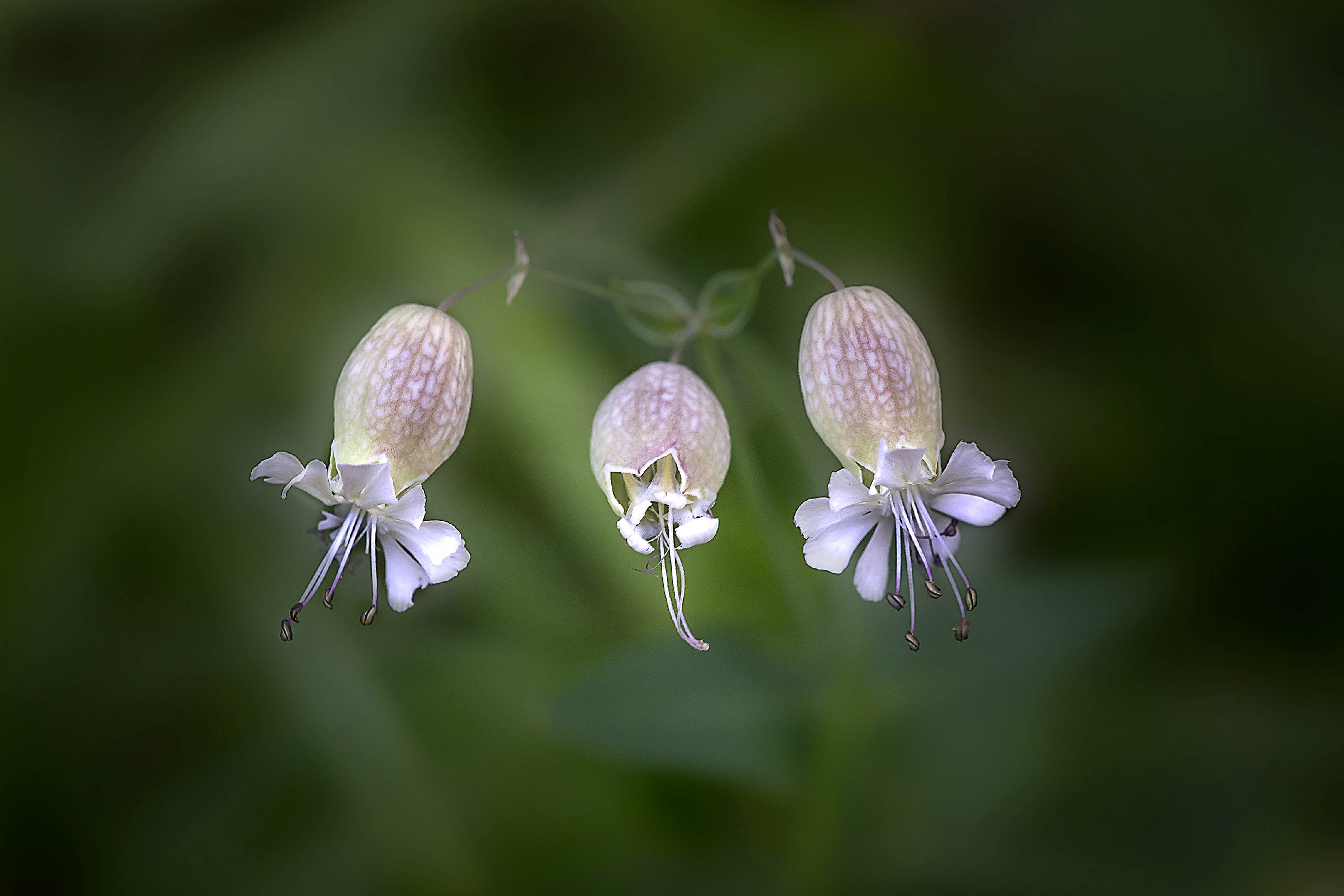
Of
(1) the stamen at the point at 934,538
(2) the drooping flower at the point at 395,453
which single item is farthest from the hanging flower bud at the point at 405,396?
(1) the stamen at the point at 934,538

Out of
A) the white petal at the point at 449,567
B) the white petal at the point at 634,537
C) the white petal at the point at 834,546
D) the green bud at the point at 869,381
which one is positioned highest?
the green bud at the point at 869,381

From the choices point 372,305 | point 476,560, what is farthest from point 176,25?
point 476,560

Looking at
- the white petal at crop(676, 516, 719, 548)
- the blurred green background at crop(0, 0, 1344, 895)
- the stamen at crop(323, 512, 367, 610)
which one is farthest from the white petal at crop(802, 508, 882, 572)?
the stamen at crop(323, 512, 367, 610)

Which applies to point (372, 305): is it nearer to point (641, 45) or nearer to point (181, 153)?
point (181, 153)

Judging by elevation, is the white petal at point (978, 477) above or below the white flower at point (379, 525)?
above

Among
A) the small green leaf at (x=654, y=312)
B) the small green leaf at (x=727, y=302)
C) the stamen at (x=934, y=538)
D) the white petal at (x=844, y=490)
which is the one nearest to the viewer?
the white petal at (x=844, y=490)

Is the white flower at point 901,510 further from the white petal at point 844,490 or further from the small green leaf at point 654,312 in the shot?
the small green leaf at point 654,312

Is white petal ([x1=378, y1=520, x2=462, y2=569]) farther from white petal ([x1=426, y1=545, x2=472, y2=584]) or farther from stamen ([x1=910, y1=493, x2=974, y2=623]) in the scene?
stamen ([x1=910, y1=493, x2=974, y2=623])
